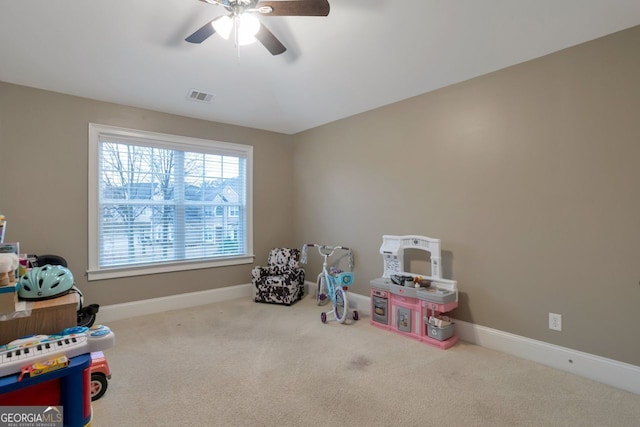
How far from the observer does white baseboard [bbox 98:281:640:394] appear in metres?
2.31

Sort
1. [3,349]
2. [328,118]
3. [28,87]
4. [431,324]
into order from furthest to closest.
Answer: [328,118], [28,87], [431,324], [3,349]

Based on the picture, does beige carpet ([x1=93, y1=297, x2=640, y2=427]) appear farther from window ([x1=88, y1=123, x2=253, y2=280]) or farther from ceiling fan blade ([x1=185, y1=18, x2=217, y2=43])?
ceiling fan blade ([x1=185, y1=18, x2=217, y2=43])

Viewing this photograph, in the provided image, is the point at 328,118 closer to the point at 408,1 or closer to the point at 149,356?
the point at 408,1

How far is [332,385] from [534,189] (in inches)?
89.4

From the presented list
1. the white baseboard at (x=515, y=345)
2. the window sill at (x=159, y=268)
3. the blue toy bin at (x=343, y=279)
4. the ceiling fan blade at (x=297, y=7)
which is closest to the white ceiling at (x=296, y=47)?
the ceiling fan blade at (x=297, y=7)

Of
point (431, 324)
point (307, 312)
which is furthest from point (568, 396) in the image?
point (307, 312)

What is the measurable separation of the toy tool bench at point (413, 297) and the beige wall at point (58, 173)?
2.53 metres

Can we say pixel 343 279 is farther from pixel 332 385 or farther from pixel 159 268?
pixel 159 268

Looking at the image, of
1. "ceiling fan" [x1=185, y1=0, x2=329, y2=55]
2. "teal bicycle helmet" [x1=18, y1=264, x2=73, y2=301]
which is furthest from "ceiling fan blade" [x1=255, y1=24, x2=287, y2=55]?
"teal bicycle helmet" [x1=18, y1=264, x2=73, y2=301]

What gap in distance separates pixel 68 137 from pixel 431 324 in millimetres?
4181

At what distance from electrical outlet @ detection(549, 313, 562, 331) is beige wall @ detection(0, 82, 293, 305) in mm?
3942

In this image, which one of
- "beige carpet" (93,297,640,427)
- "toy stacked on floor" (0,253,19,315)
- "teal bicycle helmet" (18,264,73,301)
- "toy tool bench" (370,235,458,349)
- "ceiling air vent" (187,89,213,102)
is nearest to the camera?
"toy stacked on floor" (0,253,19,315)

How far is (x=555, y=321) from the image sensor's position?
261 cm

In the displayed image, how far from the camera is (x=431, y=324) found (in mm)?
3016
